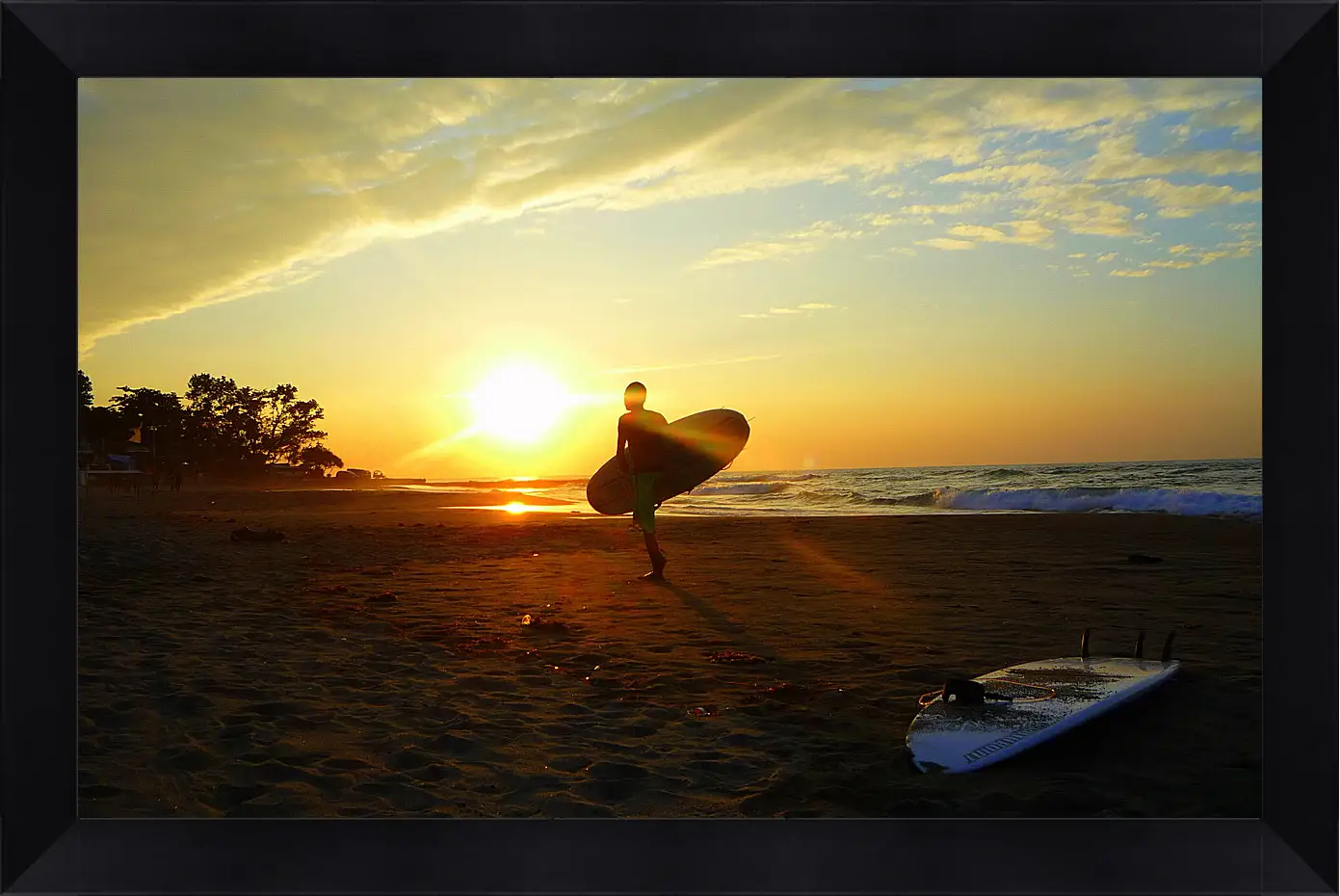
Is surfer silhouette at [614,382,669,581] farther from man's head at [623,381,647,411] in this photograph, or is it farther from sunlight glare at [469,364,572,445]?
sunlight glare at [469,364,572,445]

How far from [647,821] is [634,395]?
3963 millimetres

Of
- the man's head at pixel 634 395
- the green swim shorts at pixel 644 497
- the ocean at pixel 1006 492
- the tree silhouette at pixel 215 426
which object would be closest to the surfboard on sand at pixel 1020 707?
the green swim shorts at pixel 644 497

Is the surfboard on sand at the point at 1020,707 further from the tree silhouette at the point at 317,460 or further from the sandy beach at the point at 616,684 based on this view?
the tree silhouette at the point at 317,460

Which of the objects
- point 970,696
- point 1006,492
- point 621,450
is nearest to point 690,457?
point 621,450

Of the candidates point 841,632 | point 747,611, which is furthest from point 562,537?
point 841,632

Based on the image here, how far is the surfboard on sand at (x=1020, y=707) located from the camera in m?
2.22

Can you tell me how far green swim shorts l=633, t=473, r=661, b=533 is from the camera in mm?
5406

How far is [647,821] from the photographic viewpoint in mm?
1568

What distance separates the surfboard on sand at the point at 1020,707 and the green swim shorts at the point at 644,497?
9.33 ft

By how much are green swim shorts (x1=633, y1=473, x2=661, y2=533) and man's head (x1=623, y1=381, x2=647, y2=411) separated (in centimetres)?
50

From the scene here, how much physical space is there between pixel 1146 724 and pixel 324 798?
2.57 metres

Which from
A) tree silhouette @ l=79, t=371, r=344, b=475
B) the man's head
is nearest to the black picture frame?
the man's head
